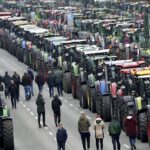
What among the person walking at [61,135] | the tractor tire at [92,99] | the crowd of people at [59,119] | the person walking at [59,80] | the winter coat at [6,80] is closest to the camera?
the person walking at [61,135]

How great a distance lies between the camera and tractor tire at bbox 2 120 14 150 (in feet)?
87.8

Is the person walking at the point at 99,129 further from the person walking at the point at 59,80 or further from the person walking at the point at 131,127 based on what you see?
the person walking at the point at 59,80

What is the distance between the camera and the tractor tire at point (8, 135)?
87.8 ft

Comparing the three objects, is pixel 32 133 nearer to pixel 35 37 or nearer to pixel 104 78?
pixel 104 78

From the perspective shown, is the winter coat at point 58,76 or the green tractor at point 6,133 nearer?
the green tractor at point 6,133

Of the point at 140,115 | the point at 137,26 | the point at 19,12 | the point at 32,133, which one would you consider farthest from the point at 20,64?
the point at 19,12

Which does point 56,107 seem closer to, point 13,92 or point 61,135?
point 13,92

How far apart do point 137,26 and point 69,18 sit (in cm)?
1295

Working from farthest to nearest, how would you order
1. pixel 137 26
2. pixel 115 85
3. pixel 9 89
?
pixel 137 26
pixel 9 89
pixel 115 85

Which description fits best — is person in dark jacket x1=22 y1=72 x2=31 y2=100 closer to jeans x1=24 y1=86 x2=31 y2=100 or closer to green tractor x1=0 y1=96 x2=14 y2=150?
jeans x1=24 y1=86 x2=31 y2=100

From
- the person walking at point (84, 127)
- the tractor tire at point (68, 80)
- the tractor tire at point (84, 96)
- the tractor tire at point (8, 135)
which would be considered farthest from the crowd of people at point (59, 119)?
Result: the tractor tire at point (8, 135)

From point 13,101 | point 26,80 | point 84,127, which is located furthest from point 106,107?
point 26,80

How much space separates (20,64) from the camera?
5441cm

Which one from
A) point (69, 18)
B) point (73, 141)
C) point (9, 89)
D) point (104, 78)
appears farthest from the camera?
Result: point (69, 18)
